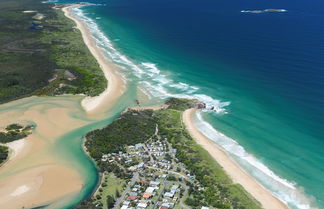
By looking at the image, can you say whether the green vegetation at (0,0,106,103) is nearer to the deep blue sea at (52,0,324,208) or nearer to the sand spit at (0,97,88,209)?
the sand spit at (0,97,88,209)

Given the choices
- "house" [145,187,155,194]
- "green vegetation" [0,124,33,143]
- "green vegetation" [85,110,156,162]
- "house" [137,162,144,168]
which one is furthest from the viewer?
"green vegetation" [0,124,33,143]

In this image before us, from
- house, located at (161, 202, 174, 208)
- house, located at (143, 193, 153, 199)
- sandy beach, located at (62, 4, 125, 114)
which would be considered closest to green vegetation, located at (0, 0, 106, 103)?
sandy beach, located at (62, 4, 125, 114)

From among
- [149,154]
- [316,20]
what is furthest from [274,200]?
[316,20]

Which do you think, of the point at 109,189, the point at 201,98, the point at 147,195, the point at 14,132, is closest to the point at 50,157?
the point at 14,132

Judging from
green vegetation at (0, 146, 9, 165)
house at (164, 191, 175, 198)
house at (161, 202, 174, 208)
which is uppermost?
house at (164, 191, 175, 198)

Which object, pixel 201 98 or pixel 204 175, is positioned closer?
pixel 204 175

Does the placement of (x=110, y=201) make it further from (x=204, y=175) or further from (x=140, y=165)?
(x=204, y=175)
